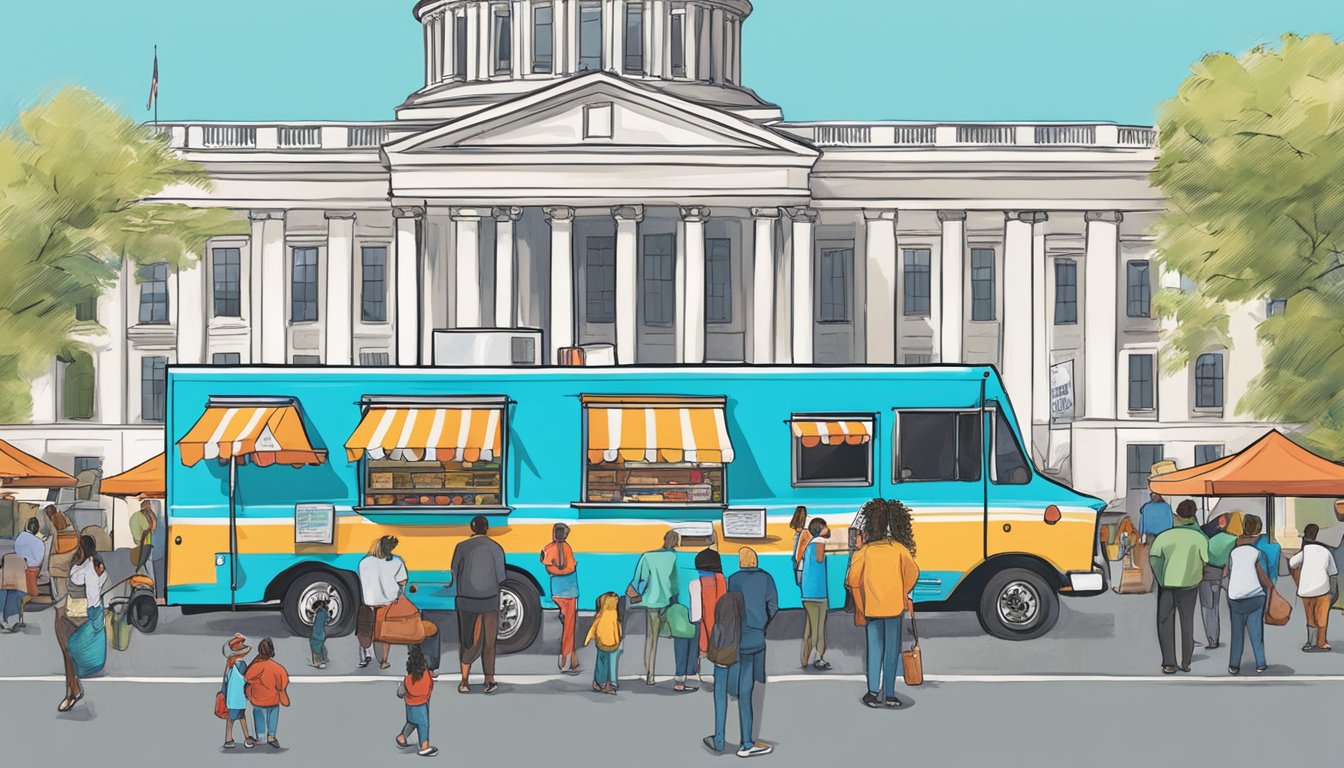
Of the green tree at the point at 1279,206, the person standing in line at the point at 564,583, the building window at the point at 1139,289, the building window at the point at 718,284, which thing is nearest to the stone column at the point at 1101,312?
the building window at the point at 1139,289

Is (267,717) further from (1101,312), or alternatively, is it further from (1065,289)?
(1065,289)

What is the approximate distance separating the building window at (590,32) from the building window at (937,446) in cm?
4636

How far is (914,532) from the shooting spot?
22.7 m

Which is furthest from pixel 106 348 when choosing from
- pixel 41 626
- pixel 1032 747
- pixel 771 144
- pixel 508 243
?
pixel 1032 747

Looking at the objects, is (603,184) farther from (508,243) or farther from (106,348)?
(106,348)

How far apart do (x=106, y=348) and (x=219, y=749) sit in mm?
45228

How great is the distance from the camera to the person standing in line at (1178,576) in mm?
19938

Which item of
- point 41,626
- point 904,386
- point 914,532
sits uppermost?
point 904,386

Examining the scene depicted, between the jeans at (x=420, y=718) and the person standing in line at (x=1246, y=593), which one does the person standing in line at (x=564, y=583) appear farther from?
the person standing in line at (x=1246, y=593)

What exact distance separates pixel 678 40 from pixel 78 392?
79.9ft

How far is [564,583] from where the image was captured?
20250 millimetres

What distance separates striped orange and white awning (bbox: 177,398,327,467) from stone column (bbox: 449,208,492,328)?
103 feet

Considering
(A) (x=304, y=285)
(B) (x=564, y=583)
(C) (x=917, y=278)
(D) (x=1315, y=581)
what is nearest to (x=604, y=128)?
(A) (x=304, y=285)

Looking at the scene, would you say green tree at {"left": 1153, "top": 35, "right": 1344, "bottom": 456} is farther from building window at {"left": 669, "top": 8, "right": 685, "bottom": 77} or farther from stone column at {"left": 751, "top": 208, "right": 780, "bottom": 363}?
building window at {"left": 669, "top": 8, "right": 685, "bottom": 77}
